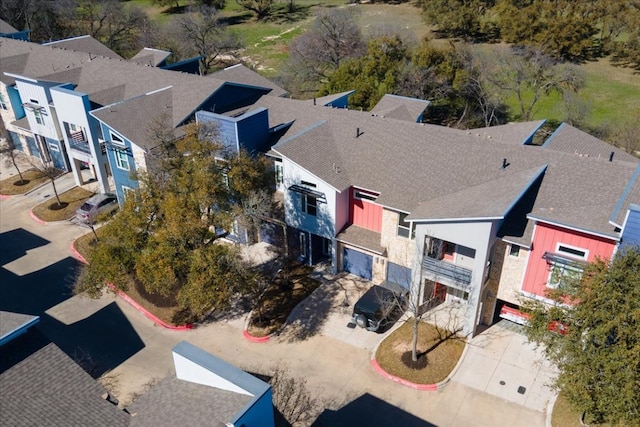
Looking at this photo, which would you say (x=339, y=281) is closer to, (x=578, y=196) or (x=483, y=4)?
(x=578, y=196)

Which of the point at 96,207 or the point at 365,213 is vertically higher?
the point at 365,213

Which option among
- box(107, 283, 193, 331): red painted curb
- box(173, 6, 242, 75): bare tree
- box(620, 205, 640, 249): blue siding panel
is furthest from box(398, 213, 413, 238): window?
box(173, 6, 242, 75): bare tree

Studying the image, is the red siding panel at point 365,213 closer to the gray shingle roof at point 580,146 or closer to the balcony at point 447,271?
the balcony at point 447,271

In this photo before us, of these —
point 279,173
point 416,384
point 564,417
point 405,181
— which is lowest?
point 416,384

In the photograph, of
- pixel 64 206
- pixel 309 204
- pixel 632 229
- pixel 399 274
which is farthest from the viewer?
pixel 64 206

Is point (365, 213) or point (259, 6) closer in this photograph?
point (365, 213)

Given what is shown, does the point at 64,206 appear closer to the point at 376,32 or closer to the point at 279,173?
the point at 279,173

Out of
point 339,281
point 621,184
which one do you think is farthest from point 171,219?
point 621,184

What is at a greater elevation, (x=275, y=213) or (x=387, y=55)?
(x=387, y=55)

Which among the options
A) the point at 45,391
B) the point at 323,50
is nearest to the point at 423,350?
the point at 45,391
